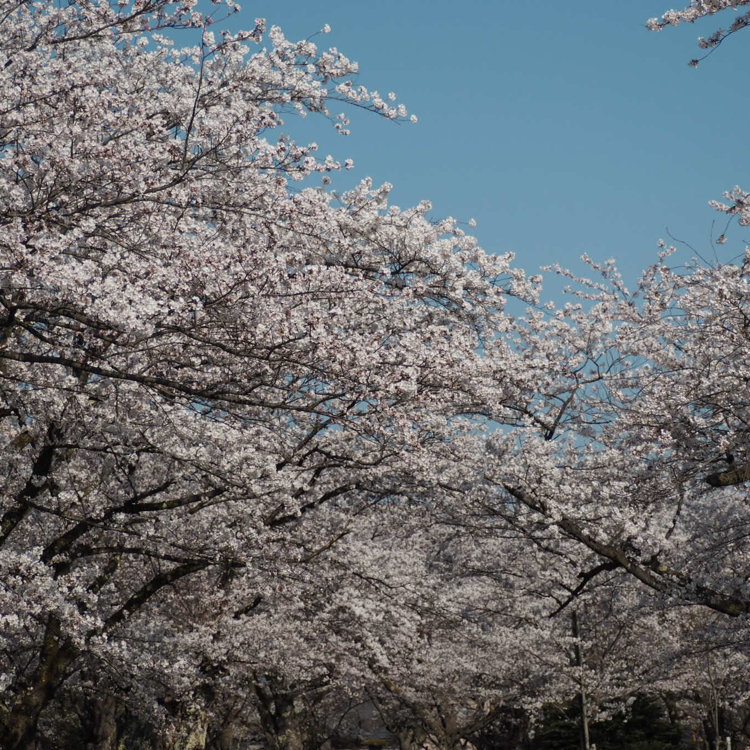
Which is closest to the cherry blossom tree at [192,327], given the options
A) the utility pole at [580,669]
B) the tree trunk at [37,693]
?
the tree trunk at [37,693]

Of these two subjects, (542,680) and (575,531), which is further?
(542,680)

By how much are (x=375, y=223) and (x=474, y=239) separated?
4.63 feet

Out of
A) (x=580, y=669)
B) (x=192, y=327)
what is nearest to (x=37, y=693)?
(x=192, y=327)

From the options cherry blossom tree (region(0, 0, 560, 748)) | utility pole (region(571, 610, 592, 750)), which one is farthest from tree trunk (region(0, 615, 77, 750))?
utility pole (region(571, 610, 592, 750))

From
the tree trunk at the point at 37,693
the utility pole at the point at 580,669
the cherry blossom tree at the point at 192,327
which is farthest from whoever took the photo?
the utility pole at the point at 580,669

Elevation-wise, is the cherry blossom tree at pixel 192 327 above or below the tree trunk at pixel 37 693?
above

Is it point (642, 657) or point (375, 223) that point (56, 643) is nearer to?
point (375, 223)

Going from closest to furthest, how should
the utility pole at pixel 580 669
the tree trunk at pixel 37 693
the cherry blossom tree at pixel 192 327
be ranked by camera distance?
the cherry blossom tree at pixel 192 327 < the tree trunk at pixel 37 693 < the utility pole at pixel 580 669

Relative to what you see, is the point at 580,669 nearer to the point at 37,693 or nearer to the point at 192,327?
the point at 37,693

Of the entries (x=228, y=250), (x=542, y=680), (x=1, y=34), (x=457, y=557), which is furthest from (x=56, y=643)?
(x=542, y=680)

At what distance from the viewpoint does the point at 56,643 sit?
1047cm

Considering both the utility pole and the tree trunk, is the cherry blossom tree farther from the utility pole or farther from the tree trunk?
the utility pole

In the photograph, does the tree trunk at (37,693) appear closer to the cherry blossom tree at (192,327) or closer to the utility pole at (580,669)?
the cherry blossom tree at (192,327)

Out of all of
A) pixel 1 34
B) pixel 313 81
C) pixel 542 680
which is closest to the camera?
pixel 1 34
